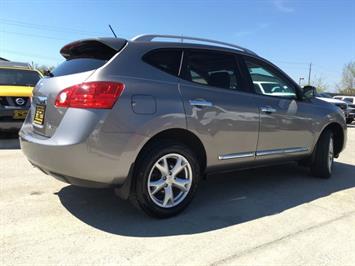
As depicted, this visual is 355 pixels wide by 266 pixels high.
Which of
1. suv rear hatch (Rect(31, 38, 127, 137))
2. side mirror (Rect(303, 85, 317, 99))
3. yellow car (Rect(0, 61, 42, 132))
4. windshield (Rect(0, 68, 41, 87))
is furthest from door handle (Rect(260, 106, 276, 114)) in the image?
windshield (Rect(0, 68, 41, 87))

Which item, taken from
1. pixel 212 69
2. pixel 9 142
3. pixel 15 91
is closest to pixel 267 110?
pixel 212 69

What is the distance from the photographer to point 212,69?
14.8 feet

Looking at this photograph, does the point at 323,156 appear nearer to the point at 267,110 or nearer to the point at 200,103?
the point at 267,110

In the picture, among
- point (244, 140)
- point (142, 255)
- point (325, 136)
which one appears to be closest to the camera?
point (142, 255)

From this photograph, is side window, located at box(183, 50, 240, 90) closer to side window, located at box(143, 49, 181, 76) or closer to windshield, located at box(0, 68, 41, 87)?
side window, located at box(143, 49, 181, 76)

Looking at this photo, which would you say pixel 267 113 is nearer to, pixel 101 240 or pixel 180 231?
pixel 180 231

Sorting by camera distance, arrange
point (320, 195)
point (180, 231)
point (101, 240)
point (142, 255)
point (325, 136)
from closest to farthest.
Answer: point (142, 255) < point (101, 240) < point (180, 231) < point (320, 195) < point (325, 136)

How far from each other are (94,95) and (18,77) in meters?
6.44

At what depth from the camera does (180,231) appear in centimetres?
372

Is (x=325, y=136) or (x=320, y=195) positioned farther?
(x=325, y=136)

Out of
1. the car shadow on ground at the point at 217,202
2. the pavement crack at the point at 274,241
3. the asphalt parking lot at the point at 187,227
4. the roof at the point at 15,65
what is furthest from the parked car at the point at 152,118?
the roof at the point at 15,65

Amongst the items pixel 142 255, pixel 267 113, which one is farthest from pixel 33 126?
pixel 267 113

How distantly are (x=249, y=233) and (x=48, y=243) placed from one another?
178 cm

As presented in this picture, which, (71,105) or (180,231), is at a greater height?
(71,105)
